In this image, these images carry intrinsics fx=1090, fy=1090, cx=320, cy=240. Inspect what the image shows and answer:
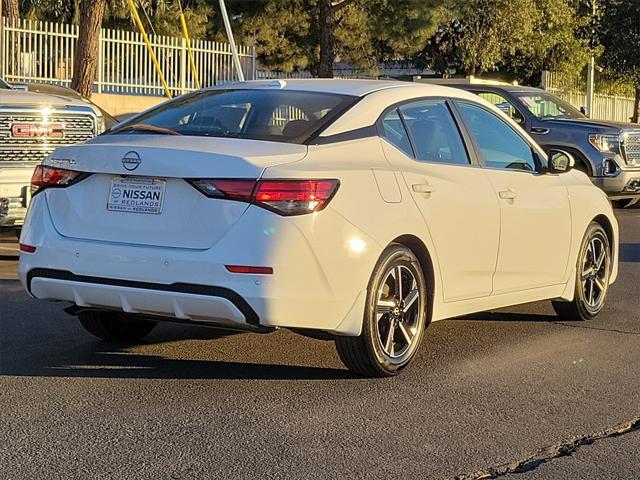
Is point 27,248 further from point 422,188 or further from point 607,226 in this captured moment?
point 607,226

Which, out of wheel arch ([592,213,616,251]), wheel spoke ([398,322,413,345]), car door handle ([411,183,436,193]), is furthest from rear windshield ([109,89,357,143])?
wheel arch ([592,213,616,251])

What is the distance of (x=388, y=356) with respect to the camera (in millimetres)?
5863

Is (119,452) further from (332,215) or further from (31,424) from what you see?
(332,215)

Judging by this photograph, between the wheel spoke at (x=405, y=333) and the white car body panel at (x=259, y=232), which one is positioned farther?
the wheel spoke at (x=405, y=333)

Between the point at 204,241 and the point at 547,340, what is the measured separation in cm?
282

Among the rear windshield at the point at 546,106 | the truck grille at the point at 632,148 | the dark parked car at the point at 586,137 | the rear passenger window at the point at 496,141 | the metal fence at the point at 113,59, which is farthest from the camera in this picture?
the metal fence at the point at 113,59

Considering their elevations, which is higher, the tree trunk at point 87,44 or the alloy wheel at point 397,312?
the tree trunk at point 87,44

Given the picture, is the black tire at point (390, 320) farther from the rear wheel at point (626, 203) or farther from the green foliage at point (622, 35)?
the green foliage at point (622, 35)

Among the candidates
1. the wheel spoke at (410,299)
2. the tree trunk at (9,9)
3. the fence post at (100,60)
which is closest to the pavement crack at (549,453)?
the wheel spoke at (410,299)

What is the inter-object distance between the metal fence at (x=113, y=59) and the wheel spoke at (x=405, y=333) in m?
13.7

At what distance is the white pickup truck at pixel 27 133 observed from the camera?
9625 mm

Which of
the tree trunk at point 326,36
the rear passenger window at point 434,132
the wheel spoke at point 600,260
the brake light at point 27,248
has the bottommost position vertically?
the wheel spoke at point 600,260

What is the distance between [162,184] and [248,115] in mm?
882

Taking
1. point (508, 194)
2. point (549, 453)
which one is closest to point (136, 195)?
point (549, 453)
